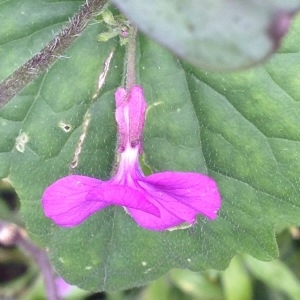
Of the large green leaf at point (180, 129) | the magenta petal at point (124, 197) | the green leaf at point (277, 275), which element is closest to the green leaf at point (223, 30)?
the magenta petal at point (124, 197)

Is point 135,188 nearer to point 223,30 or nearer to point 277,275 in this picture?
point 223,30

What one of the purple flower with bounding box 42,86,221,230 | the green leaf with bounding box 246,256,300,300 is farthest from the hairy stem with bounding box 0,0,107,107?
the green leaf with bounding box 246,256,300,300

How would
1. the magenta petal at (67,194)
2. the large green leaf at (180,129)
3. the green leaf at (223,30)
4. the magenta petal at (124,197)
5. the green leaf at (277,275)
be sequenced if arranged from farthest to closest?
the green leaf at (277,275) → the large green leaf at (180,129) → the magenta petal at (67,194) → the magenta petal at (124,197) → the green leaf at (223,30)

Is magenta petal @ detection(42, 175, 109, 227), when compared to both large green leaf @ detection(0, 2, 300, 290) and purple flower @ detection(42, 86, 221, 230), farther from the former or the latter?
large green leaf @ detection(0, 2, 300, 290)

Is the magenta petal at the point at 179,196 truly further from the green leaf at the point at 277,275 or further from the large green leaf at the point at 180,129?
the green leaf at the point at 277,275

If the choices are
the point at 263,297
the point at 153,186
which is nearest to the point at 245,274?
the point at 263,297

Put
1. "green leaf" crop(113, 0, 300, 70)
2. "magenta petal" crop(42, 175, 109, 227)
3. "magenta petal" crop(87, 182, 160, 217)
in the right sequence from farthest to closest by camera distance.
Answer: "magenta petal" crop(42, 175, 109, 227) → "magenta petal" crop(87, 182, 160, 217) → "green leaf" crop(113, 0, 300, 70)
